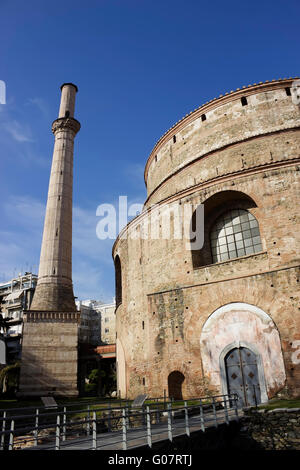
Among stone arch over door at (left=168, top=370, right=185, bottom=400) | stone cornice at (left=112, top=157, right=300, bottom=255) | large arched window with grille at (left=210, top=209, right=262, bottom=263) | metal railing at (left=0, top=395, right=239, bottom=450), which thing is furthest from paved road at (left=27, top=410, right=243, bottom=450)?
stone cornice at (left=112, top=157, right=300, bottom=255)

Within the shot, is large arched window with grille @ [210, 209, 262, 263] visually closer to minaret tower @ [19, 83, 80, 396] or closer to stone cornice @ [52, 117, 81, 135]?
minaret tower @ [19, 83, 80, 396]

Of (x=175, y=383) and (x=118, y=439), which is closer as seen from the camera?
(x=118, y=439)

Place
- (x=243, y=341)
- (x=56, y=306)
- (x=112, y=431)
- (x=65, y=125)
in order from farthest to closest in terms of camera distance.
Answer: (x=65, y=125), (x=56, y=306), (x=243, y=341), (x=112, y=431)

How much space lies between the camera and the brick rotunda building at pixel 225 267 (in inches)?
495

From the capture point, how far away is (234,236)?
15383mm

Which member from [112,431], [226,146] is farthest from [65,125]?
[112,431]

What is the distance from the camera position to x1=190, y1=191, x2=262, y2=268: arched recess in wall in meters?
14.9

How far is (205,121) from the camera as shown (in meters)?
18.8

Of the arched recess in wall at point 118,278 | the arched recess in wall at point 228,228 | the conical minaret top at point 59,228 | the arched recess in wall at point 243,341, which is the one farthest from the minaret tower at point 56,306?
the arched recess in wall at point 243,341

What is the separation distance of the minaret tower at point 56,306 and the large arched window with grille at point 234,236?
10668 mm

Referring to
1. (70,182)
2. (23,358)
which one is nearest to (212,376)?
(23,358)

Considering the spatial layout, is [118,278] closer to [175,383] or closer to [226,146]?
[175,383]

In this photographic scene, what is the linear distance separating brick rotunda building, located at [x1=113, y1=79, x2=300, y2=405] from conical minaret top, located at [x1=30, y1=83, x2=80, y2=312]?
550cm

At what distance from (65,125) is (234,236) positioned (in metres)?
18.3
